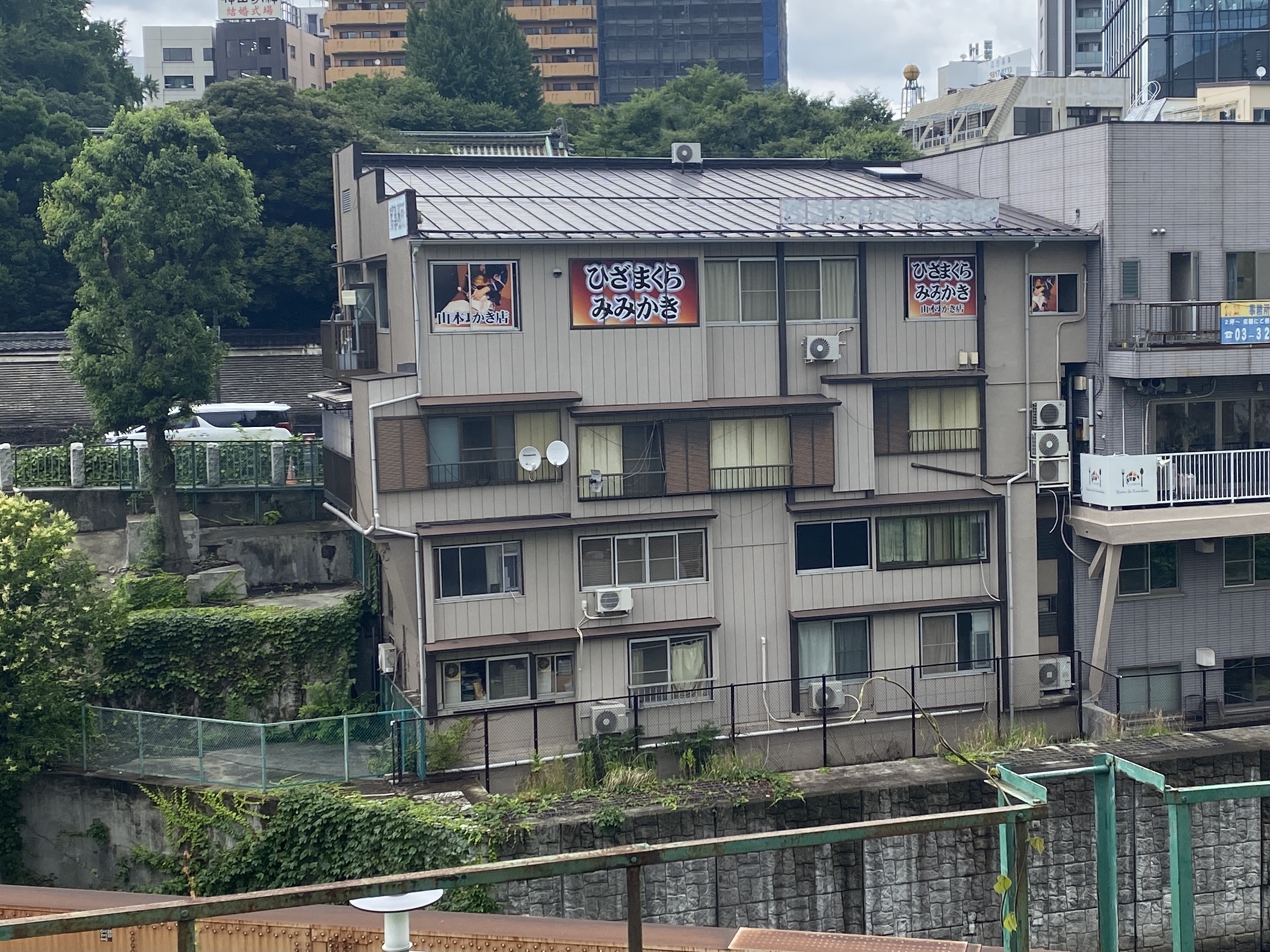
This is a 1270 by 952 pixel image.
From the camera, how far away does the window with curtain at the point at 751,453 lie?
24.5 m

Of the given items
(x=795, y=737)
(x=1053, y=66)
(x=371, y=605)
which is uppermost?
(x=1053, y=66)

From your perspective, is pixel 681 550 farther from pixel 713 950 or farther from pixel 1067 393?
pixel 713 950

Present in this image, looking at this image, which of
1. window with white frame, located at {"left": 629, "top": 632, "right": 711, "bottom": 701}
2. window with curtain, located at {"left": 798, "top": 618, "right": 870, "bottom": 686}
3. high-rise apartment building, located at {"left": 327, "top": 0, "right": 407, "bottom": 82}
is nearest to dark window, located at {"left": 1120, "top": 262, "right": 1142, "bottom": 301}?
window with curtain, located at {"left": 798, "top": 618, "right": 870, "bottom": 686}

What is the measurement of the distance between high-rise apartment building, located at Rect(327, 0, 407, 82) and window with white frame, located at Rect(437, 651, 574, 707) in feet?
305

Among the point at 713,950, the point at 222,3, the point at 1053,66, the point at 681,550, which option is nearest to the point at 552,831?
the point at 681,550

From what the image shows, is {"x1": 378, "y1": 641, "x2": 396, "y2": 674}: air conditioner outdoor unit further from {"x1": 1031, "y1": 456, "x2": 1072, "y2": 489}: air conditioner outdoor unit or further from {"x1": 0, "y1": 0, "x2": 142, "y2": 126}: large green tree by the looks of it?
{"x1": 0, "y1": 0, "x2": 142, "y2": 126}: large green tree

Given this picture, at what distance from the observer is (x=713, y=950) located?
959 cm

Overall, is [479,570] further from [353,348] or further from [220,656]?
[353,348]

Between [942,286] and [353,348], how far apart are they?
11263mm

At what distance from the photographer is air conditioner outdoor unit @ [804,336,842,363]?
24594 mm

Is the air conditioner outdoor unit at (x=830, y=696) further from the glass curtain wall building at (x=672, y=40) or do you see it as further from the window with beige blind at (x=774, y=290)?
the glass curtain wall building at (x=672, y=40)

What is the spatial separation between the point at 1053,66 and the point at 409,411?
8539cm

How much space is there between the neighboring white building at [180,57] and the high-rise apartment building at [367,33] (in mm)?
12262

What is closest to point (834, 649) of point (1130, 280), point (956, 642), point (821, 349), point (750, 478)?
point (956, 642)
